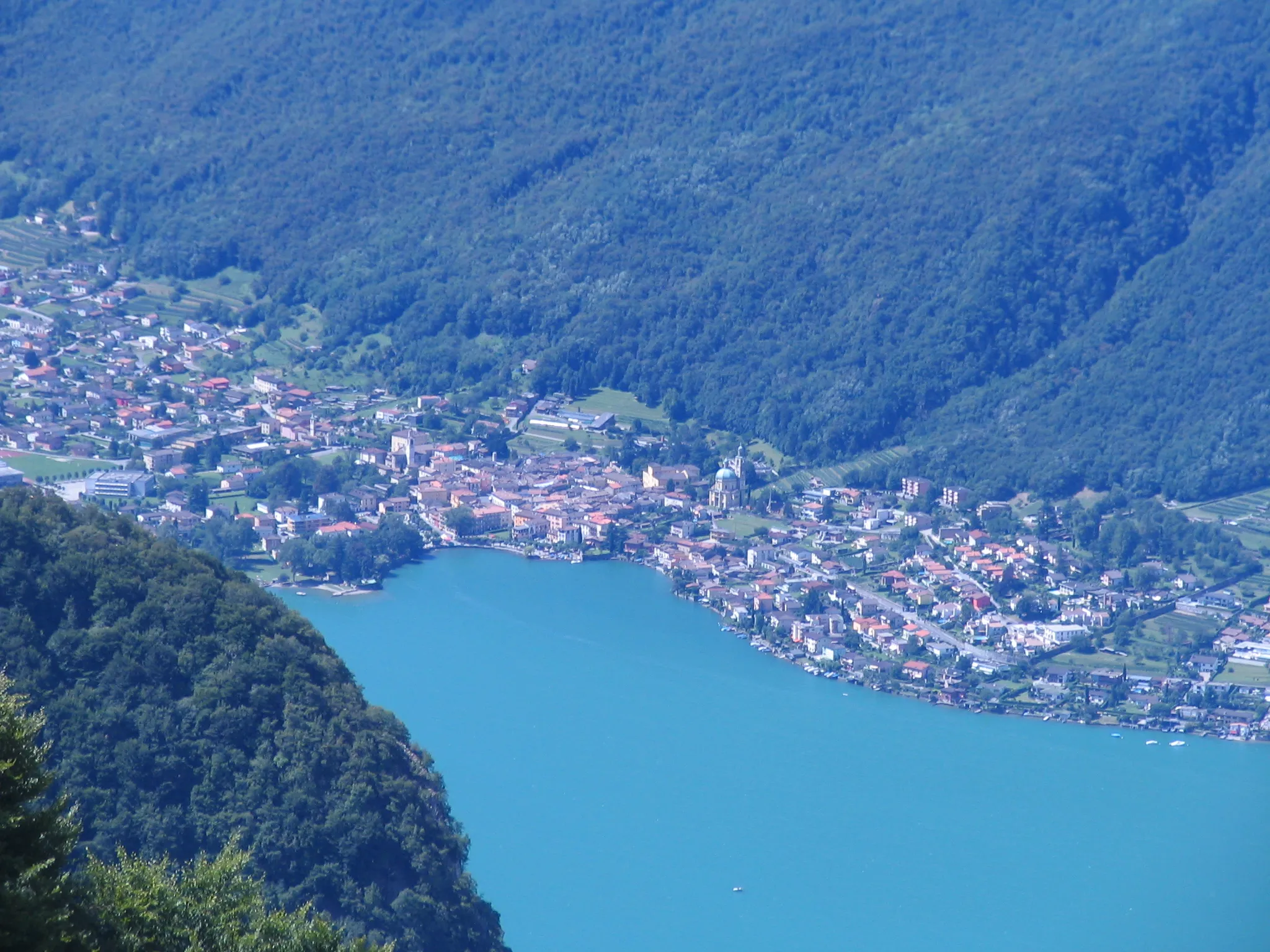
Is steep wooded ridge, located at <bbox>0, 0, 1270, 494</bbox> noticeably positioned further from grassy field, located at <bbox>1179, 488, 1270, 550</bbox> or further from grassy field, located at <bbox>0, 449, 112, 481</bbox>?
grassy field, located at <bbox>0, 449, 112, 481</bbox>

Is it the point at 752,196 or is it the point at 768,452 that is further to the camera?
the point at 752,196

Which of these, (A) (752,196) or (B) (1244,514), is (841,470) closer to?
(B) (1244,514)

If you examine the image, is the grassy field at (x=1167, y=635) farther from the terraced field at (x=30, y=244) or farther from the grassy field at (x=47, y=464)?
the terraced field at (x=30, y=244)

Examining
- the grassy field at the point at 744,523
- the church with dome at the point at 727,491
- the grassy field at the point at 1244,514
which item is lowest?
the grassy field at the point at 744,523

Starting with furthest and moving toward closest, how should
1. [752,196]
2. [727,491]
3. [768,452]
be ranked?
[752,196], [768,452], [727,491]

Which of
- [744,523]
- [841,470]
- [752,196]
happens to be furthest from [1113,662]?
[752,196]

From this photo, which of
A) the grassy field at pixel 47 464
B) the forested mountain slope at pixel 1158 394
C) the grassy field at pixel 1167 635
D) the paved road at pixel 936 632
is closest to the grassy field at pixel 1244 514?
the forested mountain slope at pixel 1158 394
